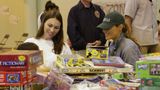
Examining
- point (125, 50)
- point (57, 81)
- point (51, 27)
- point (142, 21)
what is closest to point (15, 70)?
point (57, 81)

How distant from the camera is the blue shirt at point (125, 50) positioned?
2.74 m

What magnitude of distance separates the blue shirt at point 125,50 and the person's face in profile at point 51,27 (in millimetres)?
554

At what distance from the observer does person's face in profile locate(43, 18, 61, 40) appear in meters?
3.18

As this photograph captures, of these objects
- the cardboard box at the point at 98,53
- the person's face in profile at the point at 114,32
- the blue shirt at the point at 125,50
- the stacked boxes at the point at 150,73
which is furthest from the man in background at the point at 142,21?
the stacked boxes at the point at 150,73

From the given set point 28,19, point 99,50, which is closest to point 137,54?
point 99,50

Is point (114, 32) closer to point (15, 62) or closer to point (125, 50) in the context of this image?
point (125, 50)

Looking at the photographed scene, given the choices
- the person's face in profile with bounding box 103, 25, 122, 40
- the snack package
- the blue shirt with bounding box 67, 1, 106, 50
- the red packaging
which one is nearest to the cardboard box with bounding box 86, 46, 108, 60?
the snack package

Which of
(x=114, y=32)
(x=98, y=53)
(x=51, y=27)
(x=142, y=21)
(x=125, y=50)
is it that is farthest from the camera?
(x=142, y=21)

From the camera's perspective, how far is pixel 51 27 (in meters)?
3.21

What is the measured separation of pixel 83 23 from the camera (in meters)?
4.11

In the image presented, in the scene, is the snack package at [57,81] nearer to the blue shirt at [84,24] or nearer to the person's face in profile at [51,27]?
the person's face in profile at [51,27]

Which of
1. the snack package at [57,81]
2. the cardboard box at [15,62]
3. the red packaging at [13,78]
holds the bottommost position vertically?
the snack package at [57,81]

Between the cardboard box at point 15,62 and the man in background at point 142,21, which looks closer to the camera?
the cardboard box at point 15,62

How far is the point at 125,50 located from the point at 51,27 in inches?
29.9
